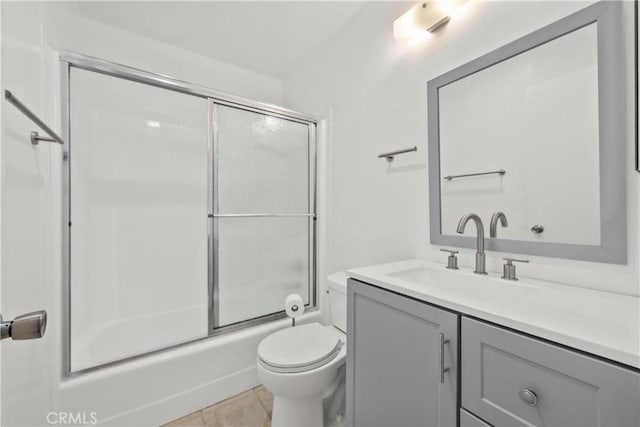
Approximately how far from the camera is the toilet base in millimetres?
1269

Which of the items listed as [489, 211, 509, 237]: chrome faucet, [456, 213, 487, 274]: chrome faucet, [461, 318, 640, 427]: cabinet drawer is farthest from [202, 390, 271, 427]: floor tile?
[489, 211, 509, 237]: chrome faucet

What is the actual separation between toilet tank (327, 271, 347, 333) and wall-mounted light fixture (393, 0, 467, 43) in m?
1.37

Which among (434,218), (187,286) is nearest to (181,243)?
(187,286)

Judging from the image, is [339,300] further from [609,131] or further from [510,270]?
[609,131]

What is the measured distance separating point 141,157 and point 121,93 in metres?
0.49

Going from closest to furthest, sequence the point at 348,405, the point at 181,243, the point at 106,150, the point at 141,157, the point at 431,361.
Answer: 1. the point at 431,361
2. the point at 348,405
3. the point at 106,150
4. the point at 141,157
5. the point at 181,243

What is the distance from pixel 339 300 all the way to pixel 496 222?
35.2 inches

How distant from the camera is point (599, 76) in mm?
825

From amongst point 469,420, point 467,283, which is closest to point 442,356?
point 469,420

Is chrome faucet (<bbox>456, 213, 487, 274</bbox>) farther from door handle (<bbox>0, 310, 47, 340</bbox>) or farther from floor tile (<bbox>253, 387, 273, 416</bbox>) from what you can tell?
floor tile (<bbox>253, 387, 273, 416</bbox>)

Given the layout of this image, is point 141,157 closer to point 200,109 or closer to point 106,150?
point 106,150

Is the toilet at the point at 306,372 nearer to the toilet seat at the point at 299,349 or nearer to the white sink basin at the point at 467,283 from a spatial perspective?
the toilet seat at the point at 299,349

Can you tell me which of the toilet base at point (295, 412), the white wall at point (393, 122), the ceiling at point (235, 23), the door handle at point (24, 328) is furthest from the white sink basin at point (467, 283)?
the ceiling at point (235, 23)

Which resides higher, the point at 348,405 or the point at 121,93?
the point at 121,93
